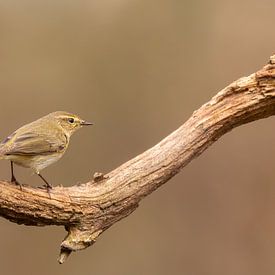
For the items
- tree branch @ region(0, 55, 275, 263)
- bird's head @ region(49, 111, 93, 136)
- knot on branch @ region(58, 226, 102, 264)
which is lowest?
knot on branch @ region(58, 226, 102, 264)

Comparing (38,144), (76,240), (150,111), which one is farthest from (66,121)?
(150,111)

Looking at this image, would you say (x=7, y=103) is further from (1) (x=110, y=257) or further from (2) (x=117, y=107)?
(1) (x=110, y=257)

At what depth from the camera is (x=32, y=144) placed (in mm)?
4203

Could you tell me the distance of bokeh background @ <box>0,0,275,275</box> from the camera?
709 centimetres

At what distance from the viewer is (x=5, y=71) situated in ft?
24.2

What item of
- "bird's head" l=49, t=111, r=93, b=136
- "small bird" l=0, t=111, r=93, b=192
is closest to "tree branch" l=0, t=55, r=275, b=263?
"small bird" l=0, t=111, r=93, b=192

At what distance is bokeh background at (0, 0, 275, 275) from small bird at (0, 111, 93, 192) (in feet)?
7.47

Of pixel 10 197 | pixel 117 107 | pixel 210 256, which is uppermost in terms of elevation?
pixel 117 107

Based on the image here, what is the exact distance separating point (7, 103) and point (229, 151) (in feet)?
7.11

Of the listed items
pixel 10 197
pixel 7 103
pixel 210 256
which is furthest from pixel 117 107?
pixel 10 197

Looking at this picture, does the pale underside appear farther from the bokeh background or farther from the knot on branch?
the bokeh background

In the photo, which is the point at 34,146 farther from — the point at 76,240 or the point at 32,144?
the point at 76,240

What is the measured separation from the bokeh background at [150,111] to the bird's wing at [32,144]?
2418 millimetres

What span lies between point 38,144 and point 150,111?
3.16m
